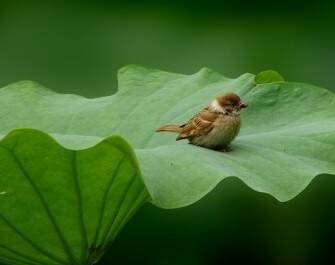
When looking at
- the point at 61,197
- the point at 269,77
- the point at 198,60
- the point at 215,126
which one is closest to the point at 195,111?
the point at 215,126

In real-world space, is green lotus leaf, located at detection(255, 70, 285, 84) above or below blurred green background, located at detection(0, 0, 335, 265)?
above

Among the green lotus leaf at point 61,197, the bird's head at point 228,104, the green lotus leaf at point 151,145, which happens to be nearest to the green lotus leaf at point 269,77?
the green lotus leaf at point 151,145

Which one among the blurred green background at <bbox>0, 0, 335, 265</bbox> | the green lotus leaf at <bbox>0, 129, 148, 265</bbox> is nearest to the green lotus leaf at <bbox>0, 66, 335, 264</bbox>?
the green lotus leaf at <bbox>0, 129, 148, 265</bbox>

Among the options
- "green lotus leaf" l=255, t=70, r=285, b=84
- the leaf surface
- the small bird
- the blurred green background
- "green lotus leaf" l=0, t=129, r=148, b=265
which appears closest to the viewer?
"green lotus leaf" l=0, t=129, r=148, b=265

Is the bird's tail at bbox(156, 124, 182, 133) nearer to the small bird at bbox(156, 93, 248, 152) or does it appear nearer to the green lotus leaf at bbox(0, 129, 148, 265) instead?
the small bird at bbox(156, 93, 248, 152)

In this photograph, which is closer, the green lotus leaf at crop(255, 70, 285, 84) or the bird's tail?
the bird's tail

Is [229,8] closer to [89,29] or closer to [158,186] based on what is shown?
[89,29]

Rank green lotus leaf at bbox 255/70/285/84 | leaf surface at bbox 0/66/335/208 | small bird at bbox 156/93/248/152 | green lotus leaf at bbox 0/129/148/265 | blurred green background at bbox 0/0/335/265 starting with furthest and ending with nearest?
1. blurred green background at bbox 0/0/335/265
2. green lotus leaf at bbox 255/70/285/84
3. small bird at bbox 156/93/248/152
4. leaf surface at bbox 0/66/335/208
5. green lotus leaf at bbox 0/129/148/265
